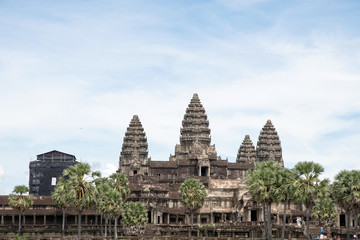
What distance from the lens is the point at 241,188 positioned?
509 feet

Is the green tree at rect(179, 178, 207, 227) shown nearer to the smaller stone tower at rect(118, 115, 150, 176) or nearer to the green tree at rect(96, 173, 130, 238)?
the green tree at rect(96, 173, 130, 238)

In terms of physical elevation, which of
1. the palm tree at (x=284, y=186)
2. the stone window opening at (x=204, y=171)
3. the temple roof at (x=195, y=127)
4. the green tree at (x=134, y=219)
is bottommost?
the green tree at (x=134, y=219)

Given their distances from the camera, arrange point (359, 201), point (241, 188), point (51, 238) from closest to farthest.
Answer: point (359, 201), point (51, 238), point (241, 188)

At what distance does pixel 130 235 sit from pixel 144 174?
6234cm

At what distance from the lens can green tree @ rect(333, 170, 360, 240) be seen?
3391 inches

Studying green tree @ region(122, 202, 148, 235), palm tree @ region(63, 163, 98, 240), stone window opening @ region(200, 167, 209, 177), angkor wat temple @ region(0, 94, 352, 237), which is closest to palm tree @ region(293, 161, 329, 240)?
angkor wat temple @ region(0, 94, 352, 237)

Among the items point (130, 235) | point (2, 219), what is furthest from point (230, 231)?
point (2, 219)

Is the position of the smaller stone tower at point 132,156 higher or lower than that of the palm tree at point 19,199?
higher

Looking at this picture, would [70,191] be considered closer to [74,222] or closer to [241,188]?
[74,222]

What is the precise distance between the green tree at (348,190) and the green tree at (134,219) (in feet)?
136

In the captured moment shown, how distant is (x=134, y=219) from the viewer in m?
117

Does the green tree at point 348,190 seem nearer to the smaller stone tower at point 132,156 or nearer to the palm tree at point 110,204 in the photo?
the palm tree at point 110,204

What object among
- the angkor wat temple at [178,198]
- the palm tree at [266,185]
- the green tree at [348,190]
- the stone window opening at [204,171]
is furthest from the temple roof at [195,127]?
the green tree at [348,190]

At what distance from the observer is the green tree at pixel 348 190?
86.1 metres
